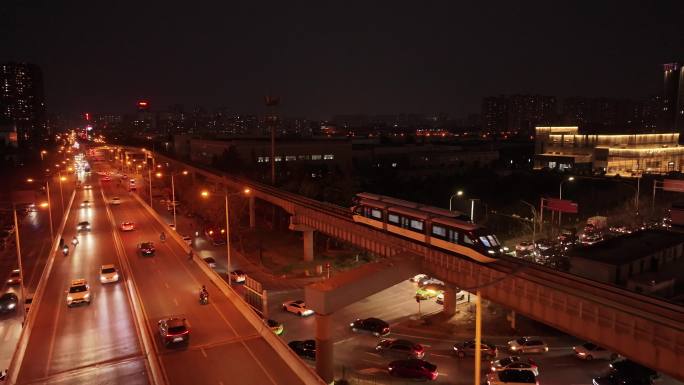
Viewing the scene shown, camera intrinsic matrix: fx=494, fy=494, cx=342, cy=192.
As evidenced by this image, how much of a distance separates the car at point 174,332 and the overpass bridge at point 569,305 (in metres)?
6.02

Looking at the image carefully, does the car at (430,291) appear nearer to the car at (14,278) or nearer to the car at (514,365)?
the car at (514,365)

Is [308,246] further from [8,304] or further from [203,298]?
[8,304]

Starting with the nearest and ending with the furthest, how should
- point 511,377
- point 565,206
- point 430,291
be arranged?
point 511,377 → point 565,206 → point 430,291

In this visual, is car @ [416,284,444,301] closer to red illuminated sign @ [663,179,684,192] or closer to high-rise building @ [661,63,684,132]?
red illuminated sign @ [663,179,684,192]

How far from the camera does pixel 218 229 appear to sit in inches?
2223

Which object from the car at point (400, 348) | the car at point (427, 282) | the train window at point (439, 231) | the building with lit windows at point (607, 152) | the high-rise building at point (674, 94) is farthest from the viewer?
the high-rise building at point (674, 94)

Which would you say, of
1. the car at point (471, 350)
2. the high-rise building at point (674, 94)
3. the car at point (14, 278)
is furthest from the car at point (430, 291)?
the high-rise building at point (674, 94)

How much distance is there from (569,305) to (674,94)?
511 ft

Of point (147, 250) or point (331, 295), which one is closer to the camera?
point (331, 295)

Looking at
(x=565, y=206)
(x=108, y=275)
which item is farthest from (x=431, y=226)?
(x=108, y=275)

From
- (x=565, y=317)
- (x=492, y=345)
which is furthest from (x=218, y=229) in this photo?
(x=565, y=317)

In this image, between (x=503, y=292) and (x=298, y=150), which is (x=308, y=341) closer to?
(x=503, y=292)

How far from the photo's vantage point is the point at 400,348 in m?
26.7

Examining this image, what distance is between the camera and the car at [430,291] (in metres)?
36.0
